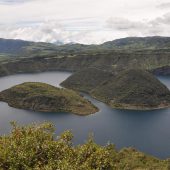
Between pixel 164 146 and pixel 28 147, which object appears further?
pixel 164 146

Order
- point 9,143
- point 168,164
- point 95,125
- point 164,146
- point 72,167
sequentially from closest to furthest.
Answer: point 72,167 < point 9,143 < point 168,164 < point 164,146 < point 95,125

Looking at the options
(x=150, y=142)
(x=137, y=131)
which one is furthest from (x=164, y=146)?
(x=137, y=131)

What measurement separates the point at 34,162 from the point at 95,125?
14200cm

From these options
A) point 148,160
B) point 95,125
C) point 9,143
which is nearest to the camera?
point 9,143

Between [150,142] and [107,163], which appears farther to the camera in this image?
[150,142]

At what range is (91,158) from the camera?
4472 centimetres

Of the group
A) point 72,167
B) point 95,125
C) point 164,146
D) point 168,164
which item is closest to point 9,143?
point 72,167

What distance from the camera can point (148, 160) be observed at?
107375 mm

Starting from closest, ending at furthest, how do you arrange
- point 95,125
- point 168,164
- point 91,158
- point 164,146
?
point 91,158
point 168,164
point 164,146
point 95,125

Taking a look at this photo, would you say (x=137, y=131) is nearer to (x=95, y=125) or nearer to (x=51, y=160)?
(x=95, y=125)

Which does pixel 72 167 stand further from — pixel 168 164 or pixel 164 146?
pixel 164 146

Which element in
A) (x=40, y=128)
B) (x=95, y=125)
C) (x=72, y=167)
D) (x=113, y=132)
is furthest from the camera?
(x=95, y=125)

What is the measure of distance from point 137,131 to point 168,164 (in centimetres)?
7643

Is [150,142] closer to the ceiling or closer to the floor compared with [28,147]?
closer to the floor
